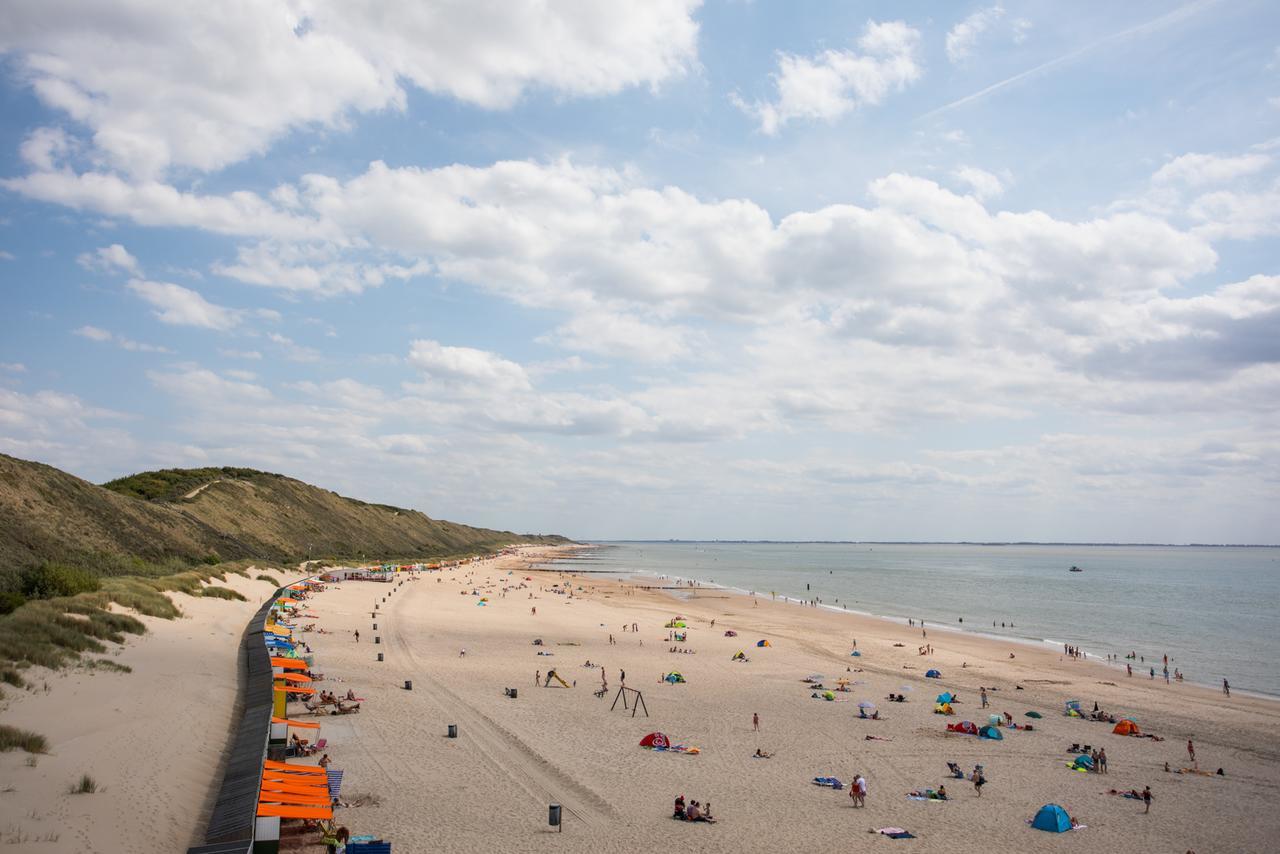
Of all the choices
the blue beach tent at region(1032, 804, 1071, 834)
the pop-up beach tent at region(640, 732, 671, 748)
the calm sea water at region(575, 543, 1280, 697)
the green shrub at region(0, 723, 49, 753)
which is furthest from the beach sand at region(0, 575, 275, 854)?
the calm sea water at region(575, 543, 1280, 697)

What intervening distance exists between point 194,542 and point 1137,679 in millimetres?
67245

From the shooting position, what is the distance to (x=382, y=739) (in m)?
21.2

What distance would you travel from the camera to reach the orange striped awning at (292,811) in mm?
13109

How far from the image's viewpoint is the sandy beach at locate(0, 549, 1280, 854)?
49.2 feet

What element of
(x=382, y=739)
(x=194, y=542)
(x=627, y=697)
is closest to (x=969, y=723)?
(x=627, y=697)

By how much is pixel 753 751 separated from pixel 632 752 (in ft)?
11.8

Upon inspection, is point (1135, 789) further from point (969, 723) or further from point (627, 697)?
point (627, 697)

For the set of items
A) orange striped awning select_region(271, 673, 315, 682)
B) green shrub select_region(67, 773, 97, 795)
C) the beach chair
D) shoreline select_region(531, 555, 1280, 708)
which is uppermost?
green shrub select_region(67, 773, 97, 795)

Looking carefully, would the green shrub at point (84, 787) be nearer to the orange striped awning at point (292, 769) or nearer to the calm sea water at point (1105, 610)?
the orange striped awning at point (292, 769)

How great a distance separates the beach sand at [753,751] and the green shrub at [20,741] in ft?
18.5

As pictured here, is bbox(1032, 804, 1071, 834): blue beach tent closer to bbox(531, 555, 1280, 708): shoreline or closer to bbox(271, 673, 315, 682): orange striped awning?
bbox(531, 555, 1280, 708): shoreline

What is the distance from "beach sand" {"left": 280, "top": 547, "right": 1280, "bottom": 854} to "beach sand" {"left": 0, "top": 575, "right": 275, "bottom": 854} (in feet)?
10.5

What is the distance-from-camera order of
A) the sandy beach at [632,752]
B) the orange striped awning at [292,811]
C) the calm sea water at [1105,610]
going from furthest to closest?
1. the calm sea water at [1105,610]
2. the sandy beach at [632,752]
3. the orange striped awning at [292,811]

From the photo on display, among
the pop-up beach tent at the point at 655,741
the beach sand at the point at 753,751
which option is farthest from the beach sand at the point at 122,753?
the pop-up beach tent at the point at 655,741
